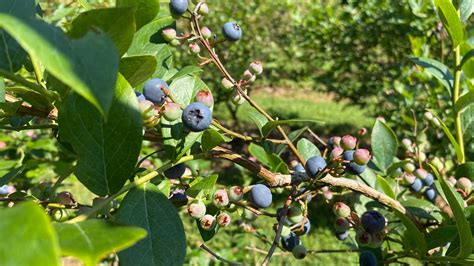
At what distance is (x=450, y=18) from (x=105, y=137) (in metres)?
0.66

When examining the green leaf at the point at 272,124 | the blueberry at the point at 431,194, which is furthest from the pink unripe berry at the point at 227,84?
the blueberry at the point at 431,194

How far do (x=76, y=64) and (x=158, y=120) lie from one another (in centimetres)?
29

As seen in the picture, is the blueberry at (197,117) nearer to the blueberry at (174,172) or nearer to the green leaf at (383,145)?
the blueberry at (174,172)

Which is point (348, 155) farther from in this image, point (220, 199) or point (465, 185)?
point (465, 185)

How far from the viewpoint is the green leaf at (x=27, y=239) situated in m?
0.25

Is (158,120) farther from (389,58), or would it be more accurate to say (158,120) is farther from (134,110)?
(389,58)

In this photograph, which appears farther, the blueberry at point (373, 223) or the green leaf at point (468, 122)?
the green leaf at point (468, 122)

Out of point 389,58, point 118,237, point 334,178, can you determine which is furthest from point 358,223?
point 389,58

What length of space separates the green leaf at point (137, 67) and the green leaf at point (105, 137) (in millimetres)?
54

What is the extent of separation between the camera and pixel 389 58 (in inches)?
182

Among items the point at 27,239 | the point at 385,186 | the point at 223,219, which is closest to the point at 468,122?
the point at 385,186

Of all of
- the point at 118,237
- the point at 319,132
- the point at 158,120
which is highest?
the point at 118,237

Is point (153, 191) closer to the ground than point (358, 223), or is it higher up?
higher up

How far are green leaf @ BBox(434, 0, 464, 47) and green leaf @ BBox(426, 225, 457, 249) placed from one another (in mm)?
369
